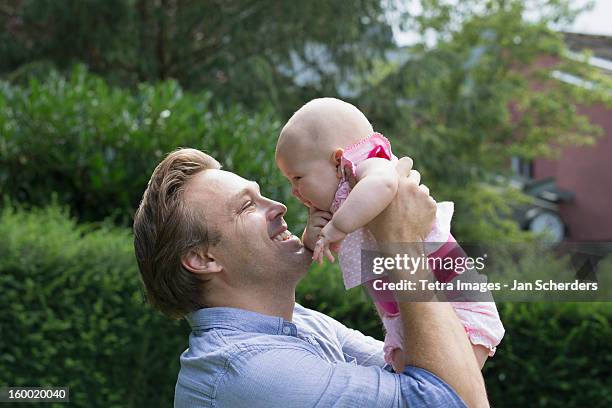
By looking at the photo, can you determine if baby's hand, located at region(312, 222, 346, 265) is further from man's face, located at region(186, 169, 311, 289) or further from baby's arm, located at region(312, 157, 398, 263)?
man's face, located at region(186, 169, 311, 289)

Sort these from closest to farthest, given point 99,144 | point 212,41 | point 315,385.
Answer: point 315,385, point 99,144, point 212,41

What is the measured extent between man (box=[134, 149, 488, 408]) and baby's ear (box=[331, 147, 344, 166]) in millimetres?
158

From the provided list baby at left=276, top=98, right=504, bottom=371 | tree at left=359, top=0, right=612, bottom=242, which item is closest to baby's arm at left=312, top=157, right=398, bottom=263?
baby at left=276, top=98, right=504, bottom=371

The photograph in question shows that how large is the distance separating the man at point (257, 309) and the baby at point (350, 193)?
63mm

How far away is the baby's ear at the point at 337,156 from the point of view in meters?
2.05

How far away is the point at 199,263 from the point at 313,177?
347 mm


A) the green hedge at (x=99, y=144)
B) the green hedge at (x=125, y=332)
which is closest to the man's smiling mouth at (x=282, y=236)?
the green hedge at (x=125, y=332)

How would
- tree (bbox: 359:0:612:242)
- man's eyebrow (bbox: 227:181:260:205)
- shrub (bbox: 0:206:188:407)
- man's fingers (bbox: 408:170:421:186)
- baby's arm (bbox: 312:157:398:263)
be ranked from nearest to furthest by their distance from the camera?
1. baby's arm (bbox: 312:157:398:263)
2. man's fingers (bbox: 408:170:421:186)
3. man's eyebrow (bbox: 227:181:260:205)
4. shrub (bbox: 0:206:188:407)
5. tree (bbox: 359:0:612:242)

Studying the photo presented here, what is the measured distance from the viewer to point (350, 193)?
1.85 m

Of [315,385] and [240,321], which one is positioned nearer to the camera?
[315,385]

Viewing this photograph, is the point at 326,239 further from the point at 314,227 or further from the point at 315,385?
the point at 315,385

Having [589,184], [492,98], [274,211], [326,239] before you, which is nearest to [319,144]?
[274,211]

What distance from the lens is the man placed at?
67.5 inches

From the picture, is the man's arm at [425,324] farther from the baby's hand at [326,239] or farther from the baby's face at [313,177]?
the baby's face at [313,177]
